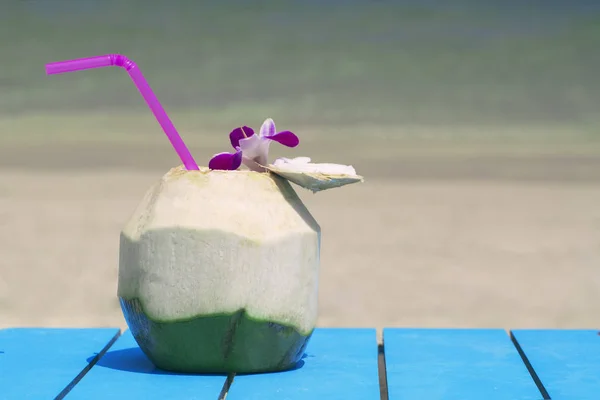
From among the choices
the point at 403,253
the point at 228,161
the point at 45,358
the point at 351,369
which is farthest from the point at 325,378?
the point at 403,253

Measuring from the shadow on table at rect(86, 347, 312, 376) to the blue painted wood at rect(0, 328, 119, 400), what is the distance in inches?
0.8

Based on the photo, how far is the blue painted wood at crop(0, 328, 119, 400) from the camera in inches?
53.4

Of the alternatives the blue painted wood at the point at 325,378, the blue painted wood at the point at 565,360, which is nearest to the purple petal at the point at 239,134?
the blue painted wood at the point at 325,378

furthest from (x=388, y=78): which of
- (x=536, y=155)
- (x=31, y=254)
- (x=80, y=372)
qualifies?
(x=80, y=372)

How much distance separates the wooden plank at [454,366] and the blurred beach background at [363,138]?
910 millimetres

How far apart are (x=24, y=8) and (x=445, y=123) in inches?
45.7

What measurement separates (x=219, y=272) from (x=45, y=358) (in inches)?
14.4

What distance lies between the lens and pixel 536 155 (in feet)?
8.98

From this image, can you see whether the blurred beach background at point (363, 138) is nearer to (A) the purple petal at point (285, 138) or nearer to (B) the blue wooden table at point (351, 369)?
(B) the blue wooden table at point (351, 369)

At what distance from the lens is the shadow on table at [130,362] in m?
1.46

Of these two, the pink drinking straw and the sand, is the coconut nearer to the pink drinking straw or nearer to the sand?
the pink drinking straw

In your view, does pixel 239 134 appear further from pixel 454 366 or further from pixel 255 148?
pixel 454 366

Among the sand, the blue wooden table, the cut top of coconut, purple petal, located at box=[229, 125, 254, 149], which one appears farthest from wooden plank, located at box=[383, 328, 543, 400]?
the sand

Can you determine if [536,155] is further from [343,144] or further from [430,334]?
[430,334]
